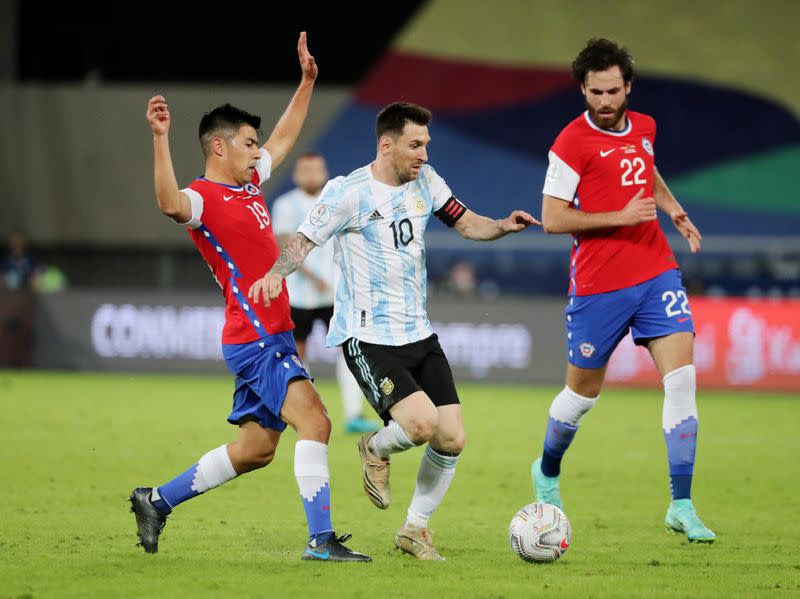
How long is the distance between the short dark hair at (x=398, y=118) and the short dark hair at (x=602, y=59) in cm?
110

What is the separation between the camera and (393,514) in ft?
25.5

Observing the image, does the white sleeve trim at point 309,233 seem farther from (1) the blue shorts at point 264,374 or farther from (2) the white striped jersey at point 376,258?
(1) the blue shorts at point 264,374

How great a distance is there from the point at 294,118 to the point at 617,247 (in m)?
1.96

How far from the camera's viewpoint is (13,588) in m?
5.25

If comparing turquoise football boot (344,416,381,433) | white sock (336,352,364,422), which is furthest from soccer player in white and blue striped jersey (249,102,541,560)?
turquoise football boot (344,416,381,433)

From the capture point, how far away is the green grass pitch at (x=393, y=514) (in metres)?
5.51

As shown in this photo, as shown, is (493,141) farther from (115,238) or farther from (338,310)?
(338,310)

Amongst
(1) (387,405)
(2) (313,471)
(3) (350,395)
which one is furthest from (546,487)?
(3) (350,395)

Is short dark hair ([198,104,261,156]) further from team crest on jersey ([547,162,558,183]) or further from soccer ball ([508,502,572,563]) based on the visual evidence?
soccer ball ([508,502,572,563])

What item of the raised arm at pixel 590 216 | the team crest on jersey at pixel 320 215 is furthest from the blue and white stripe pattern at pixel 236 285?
the raised arm at pixel 590 216

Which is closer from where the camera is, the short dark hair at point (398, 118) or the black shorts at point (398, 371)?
the black shorts at point (398, 371)

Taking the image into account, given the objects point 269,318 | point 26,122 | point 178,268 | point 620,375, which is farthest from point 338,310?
point 26,122

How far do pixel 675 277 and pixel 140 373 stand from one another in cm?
1405

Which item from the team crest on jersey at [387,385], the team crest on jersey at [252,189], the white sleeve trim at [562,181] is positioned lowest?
the team crest on jersey at [387,385]
